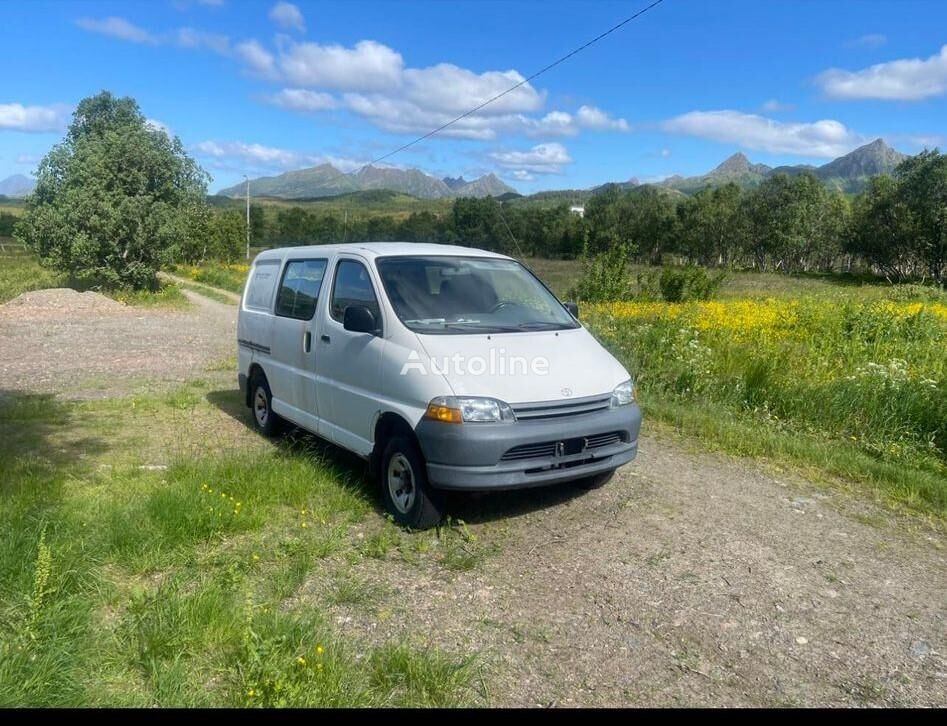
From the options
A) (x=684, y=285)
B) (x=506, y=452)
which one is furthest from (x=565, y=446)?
(x=684, y=285)

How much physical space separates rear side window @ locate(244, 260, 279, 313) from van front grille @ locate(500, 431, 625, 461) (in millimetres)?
3658

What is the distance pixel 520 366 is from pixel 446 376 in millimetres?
542

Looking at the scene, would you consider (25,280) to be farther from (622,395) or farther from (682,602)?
(682,602)

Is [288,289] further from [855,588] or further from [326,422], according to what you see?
[855,588]

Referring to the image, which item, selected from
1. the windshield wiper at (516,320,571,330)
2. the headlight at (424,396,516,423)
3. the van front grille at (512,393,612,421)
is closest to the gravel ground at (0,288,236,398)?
the windshield wiper at (516,320,571,330)

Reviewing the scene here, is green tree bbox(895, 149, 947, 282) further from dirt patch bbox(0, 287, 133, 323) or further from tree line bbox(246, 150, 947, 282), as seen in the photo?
dirt patch bbox(0, 287, 133, 323)

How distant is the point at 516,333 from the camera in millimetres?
5016

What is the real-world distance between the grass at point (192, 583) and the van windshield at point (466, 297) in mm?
1487

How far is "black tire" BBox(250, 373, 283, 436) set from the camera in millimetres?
7012

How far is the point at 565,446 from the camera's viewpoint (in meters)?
4.50

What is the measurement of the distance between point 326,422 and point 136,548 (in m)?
1.91

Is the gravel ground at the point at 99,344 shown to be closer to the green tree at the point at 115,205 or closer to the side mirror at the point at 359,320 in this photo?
the green tree at the point at 115,205
